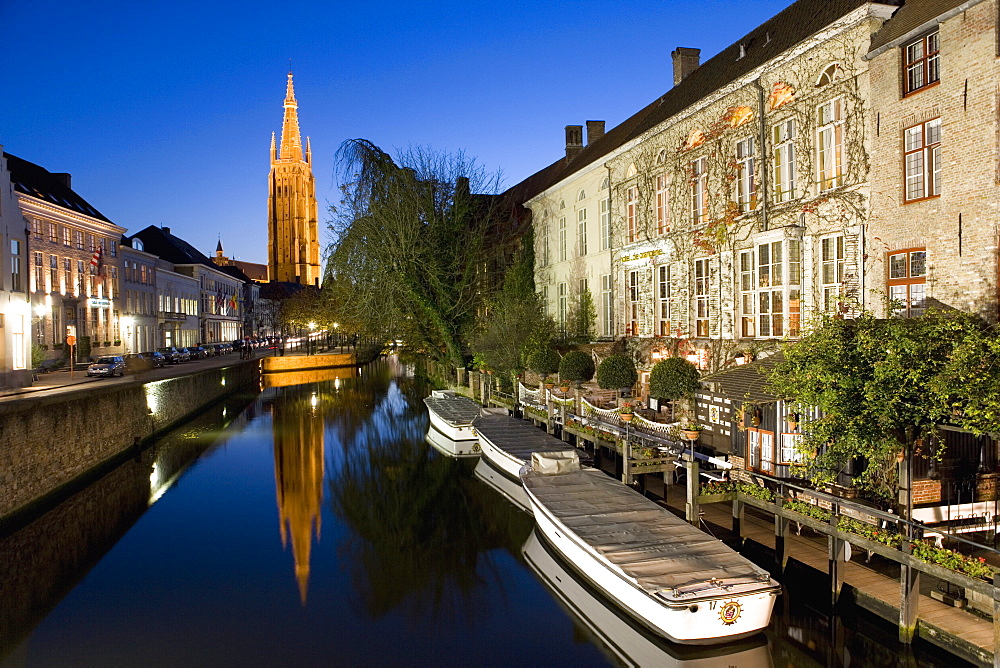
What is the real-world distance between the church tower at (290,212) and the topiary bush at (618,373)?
119170 millimetres

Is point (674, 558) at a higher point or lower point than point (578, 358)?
lower

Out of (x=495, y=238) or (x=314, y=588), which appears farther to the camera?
(x=495, y=238)

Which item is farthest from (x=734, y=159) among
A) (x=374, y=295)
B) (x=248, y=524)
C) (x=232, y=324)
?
(x=232, y=324)

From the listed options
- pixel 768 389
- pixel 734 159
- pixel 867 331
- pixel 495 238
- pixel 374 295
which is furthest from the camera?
pixel 495 238

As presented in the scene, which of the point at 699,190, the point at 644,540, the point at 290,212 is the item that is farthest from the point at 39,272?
the point at 290,212

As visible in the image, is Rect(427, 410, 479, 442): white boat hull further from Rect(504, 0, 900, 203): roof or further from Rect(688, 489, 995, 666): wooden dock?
Rect(688, 489, 995, 666): wooden dock

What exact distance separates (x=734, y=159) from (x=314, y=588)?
16.4 meters

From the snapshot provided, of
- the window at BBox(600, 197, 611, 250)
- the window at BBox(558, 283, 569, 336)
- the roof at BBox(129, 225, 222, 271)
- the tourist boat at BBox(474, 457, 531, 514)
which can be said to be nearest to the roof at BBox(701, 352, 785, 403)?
the tourist boat at BBox(474, 457, 531, 514)

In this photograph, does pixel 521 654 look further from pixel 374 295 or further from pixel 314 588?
pixel 374 295

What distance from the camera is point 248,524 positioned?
18.1m

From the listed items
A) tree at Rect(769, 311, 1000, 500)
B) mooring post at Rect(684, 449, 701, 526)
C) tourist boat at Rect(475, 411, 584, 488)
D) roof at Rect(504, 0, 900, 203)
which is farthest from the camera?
tourist boat at Rect(475, 411, 584, 488)

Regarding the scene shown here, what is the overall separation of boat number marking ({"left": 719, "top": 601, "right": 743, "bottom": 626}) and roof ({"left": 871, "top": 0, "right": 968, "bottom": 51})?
11785mm

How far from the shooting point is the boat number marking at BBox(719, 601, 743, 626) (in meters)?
9.57

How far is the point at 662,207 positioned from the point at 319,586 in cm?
1755
